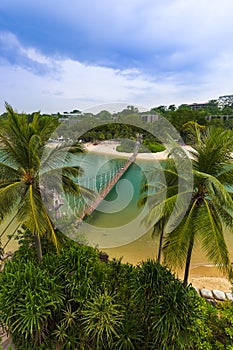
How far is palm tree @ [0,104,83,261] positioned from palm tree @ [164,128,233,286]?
2.27m

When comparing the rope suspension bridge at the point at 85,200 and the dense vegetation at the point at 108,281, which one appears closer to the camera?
the dense vegetation at the point at 108,281

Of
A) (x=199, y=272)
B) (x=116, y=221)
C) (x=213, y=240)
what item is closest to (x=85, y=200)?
(x=213, y=240)

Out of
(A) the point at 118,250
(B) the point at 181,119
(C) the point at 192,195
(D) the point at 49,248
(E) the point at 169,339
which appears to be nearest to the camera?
(E) the point at 169,339

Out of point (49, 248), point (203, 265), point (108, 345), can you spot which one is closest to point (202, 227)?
point (108, 345)

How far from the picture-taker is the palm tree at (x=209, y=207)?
3260 millimetres

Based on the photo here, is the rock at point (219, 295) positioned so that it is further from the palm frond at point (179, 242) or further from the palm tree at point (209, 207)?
the palm frond at point (179, 242)

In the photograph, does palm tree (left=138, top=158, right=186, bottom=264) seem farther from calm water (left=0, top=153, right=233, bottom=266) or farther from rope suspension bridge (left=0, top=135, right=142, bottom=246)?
rope suspension bridge (left=0, top=135, right=142, bottom=246)

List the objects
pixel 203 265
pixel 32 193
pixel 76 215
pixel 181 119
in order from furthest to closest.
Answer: pixel 181 119 → pixel 203 265 → pixel 76 215 → pixel 32 193

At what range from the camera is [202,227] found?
3408 millimetres

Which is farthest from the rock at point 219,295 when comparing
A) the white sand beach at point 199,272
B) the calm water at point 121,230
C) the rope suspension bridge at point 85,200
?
the rope suspension bridge at point 85,200

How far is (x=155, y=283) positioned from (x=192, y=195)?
1.52 m

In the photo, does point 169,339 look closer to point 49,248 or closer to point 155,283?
point 155,283

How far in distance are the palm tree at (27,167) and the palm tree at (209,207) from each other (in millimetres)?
A: 2273

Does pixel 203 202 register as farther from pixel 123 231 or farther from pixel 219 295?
pixel 123 231
